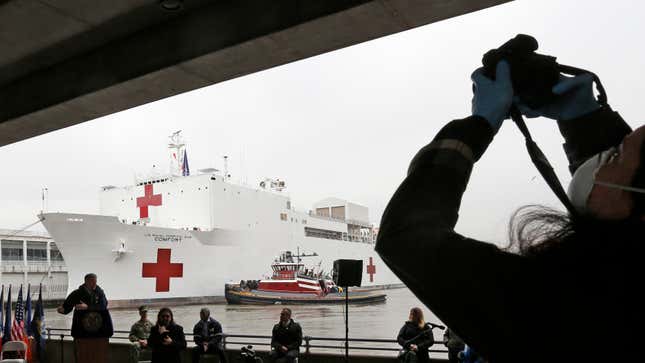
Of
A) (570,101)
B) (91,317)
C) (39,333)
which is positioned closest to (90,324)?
(91,317)

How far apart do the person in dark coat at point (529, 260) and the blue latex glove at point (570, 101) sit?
0.09 metres

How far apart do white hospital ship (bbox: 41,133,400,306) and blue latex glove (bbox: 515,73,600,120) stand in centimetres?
2444

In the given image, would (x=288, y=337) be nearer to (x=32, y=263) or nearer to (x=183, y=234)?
(x=183, y=234)

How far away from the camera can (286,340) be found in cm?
600

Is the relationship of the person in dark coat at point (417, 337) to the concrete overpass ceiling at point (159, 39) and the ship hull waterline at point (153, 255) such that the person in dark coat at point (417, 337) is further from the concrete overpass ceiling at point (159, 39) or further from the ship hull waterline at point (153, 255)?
the ship hull waterline at point (153, 255)

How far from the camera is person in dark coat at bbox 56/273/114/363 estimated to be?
485 cm

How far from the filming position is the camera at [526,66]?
1.76 ft

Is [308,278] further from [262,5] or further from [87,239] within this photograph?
[262,5]

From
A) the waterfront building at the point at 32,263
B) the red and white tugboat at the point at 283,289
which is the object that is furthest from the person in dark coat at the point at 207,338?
the waterfront building at the point at 32,263

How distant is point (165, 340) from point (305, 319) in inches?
744

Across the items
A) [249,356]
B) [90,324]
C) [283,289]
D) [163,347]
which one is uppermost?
[90,324]

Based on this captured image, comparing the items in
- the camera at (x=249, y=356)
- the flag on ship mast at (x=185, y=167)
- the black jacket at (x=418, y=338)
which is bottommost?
the camera at (x=249, y=356)

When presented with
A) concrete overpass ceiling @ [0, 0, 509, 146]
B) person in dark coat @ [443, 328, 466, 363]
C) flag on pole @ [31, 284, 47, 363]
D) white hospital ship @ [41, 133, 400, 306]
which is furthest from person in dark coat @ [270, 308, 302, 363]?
white hospital ship @ [41, 133, 400, 306]

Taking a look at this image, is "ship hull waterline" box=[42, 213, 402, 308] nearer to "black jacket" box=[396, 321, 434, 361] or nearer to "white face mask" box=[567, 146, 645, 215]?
"black jacket" box=[396, 321, 434, 361]
